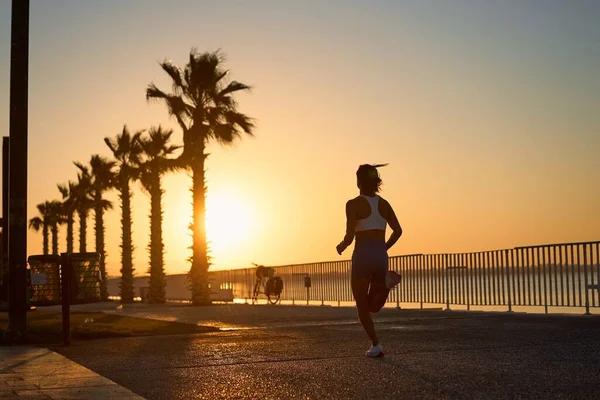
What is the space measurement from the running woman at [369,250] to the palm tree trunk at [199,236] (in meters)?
26.4

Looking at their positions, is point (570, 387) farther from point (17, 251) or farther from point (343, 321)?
point (343, 321)

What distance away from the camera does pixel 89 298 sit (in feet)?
41.0

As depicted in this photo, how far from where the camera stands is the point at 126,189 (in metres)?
49.9

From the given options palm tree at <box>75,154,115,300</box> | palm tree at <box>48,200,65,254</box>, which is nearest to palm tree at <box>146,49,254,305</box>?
palm tree at <box>75,154,115,300</box>

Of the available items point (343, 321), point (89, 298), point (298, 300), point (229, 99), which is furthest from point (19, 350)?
point (229, 99)

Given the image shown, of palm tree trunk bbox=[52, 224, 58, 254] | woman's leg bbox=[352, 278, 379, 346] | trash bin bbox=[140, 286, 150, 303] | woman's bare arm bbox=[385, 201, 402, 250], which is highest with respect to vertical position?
palm tree trunk bbox=[52, 224, 58, 254]

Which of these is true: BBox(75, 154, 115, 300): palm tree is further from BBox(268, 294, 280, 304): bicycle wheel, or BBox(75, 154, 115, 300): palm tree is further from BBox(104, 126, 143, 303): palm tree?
BBox(268, 294, 280, 304): bicycle wheel

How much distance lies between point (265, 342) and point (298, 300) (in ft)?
68.4

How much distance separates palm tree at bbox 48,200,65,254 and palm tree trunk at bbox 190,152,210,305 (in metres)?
46.1

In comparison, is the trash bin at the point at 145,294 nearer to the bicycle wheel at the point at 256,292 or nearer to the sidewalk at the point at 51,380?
the bicycle wheel at the point at 256,292

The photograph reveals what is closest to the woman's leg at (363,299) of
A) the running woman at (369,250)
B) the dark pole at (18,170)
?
the running woman at (369,250)

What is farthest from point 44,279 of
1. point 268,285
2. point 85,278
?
point 268,285

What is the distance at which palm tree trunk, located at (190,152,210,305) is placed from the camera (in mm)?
35250

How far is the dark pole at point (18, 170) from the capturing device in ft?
40.9
